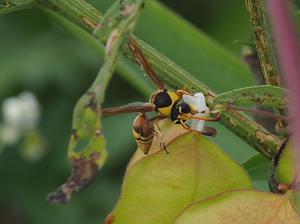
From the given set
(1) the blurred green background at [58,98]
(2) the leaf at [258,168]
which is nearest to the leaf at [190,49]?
(2) the leaf at [258,168]

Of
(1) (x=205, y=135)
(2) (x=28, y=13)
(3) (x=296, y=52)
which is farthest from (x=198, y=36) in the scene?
(2) (x=28, y=13)

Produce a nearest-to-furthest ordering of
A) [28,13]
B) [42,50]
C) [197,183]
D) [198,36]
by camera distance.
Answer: [197,183] → [198,36] → [42,50] → [28,13]

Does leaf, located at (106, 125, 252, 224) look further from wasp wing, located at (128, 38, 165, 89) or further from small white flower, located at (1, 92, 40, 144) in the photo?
small white flower, located at (1, 92, 40, 144)

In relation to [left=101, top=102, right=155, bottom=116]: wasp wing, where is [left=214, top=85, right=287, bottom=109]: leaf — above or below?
above

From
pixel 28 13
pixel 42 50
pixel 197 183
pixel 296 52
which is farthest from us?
pixel 28 13

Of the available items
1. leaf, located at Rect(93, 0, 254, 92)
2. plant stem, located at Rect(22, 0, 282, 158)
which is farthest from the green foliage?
plant stem, located at Rect(22, 0, 282, 158)

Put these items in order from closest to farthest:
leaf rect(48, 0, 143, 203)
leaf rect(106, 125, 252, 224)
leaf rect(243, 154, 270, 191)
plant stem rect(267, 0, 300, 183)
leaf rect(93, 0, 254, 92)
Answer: plant stem rect(267, 0, 300, 183) → leaf rect(48, 0, 143, 203) → leaf rect(106, 125, 252, 224) → leaf rect(243, 154, 270, 191) → leaf rect(93, 0, 254, 92)

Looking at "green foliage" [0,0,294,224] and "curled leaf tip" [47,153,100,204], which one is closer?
"curled leaf tip" [47,153,100,204]

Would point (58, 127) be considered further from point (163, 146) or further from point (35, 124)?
point (163, 146)
